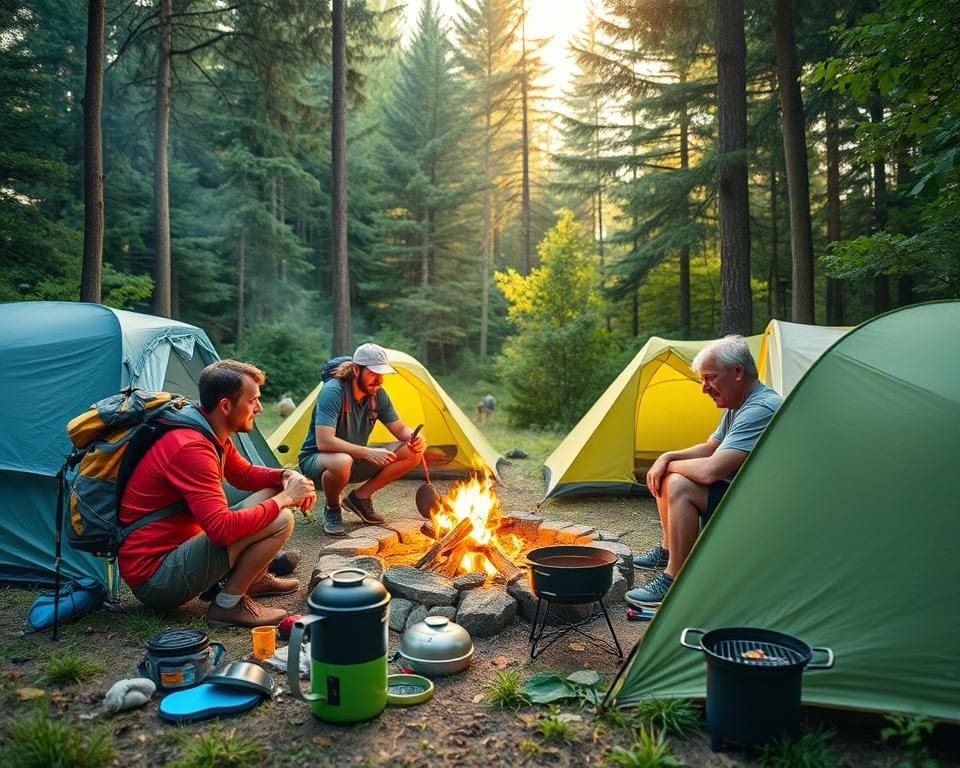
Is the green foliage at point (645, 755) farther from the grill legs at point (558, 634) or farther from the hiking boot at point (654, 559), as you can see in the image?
the hiking boot at point (654, 559)

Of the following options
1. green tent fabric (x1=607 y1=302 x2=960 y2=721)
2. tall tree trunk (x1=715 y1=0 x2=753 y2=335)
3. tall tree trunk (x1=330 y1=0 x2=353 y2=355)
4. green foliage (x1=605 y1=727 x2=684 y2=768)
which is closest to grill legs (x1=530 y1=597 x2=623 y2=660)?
green tent fabric (x1=607 y1=302 x2=960 y2=721)

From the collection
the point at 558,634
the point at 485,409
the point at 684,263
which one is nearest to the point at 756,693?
the point at 558,634

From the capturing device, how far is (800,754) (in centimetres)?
212

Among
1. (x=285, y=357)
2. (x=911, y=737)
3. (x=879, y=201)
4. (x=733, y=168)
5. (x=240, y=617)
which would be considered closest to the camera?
(x=911, y=737)

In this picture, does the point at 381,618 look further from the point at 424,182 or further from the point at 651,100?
the point at 424,182

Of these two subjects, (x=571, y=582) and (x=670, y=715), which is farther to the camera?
(x=571, y=582)

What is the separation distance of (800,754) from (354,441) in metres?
4.01

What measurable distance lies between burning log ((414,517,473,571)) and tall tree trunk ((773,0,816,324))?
6828mm

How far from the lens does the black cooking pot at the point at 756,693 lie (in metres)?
2.12

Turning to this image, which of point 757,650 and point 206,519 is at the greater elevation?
point 206,519

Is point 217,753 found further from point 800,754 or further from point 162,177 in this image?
point 162,177

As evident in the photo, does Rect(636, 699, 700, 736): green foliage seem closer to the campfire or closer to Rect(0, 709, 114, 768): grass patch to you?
the campfire

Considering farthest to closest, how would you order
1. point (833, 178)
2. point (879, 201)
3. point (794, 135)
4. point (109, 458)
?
point (833, 178) < point (879, 201) < point (794, 135) < point (109, 458)

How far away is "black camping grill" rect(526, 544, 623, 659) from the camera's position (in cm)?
294
